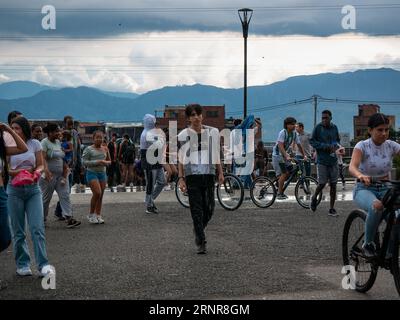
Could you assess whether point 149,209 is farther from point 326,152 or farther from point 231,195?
point 326,152

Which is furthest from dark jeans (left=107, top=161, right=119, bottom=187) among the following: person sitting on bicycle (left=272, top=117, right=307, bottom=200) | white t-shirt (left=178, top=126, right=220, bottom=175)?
white t-shirt (left=178, top=126, right=220, bottom=175)

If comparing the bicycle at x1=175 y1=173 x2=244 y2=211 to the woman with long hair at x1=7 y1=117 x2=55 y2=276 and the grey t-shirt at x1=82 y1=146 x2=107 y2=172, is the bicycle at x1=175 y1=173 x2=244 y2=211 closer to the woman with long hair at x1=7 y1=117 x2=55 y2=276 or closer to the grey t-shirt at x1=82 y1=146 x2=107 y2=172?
the grey t-shirt at x1=82 y1=146 x2=107 y2=172

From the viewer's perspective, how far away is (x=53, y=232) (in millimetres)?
12391

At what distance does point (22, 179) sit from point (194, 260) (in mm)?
2466

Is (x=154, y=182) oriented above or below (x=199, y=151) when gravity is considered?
below

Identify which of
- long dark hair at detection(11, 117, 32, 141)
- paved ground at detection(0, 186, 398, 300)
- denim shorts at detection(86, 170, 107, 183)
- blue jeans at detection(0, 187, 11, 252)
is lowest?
paved ground at detection(0, 186, 398, 300)

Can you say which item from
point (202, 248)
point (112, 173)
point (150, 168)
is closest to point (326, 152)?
point (150, 168)

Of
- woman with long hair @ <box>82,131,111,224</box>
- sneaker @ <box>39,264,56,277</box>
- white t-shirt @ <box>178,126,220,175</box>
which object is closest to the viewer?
sneaker @ <box>39,264,56,277</box>

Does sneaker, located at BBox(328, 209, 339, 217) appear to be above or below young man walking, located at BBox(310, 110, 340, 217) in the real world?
below

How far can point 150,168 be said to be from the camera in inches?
603

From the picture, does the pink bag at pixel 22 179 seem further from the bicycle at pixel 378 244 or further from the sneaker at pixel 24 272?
the bicycle at pixel 378 244

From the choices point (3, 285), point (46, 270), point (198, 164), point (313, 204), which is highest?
point (198, 164)

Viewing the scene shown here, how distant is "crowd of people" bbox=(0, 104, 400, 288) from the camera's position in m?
7.41

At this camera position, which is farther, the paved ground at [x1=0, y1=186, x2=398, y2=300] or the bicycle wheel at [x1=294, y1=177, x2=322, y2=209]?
the bicycle wheel at [x1=294, y1=177, x2=322, y2=209]
